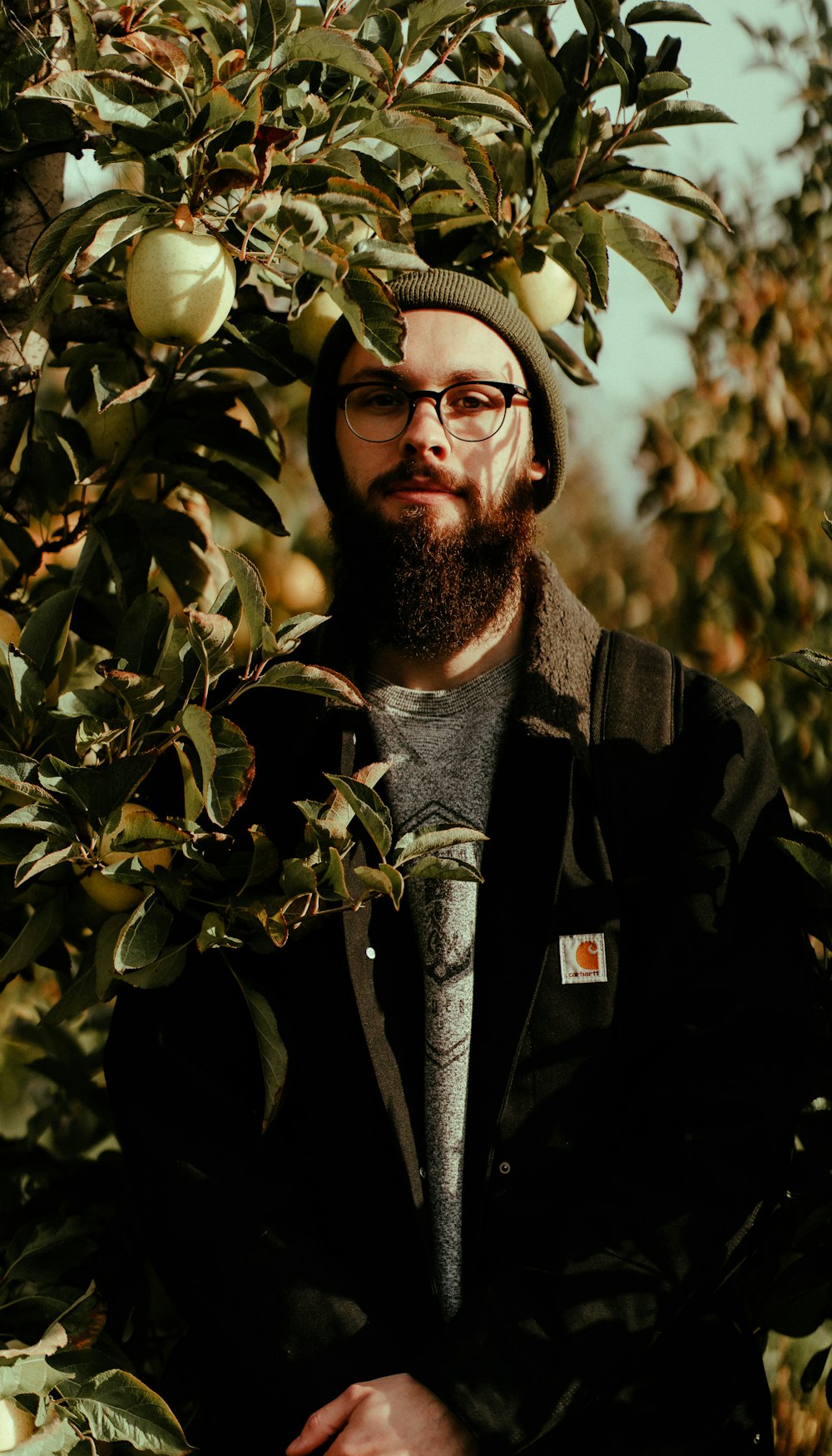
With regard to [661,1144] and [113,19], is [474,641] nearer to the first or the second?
[661,1144]

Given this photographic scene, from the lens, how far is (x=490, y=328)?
4.52 feet

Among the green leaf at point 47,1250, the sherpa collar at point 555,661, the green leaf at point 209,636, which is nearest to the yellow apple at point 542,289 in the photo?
the sherpa collar at point 555,661

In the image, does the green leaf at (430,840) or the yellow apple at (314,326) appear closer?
the green leaf at (430,840)

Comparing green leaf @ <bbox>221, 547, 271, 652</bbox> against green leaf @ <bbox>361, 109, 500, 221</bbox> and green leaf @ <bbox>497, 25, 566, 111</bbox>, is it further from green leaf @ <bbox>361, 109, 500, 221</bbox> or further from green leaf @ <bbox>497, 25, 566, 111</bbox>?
green leaf @ <bbox>497, 25, 566, 111</bbox>

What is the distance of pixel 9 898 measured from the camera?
117 cm

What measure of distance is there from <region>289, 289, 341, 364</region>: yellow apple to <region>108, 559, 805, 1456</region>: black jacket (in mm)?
389

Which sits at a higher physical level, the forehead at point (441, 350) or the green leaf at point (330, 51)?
the green leaf at point (330, 51)

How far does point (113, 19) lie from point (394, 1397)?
110 centimetres

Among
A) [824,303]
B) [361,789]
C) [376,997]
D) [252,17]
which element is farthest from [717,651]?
[252,17]

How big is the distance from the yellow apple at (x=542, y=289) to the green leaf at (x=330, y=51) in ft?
1.35

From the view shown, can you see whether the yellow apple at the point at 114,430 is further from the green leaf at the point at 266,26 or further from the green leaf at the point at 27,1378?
the green leaf at the point at 27,1378

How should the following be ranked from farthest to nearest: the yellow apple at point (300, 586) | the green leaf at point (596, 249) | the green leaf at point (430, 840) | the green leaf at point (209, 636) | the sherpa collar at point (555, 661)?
the yellow apple at point (300, 586)
the sherpa collar at point (555, 661)
the green leaf at point (596, 249)
the green leaf at point (430, 840)
the green leaf at point (209, 636)

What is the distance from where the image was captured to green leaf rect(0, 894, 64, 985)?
113cm

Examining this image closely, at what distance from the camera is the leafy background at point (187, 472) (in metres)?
0.99
